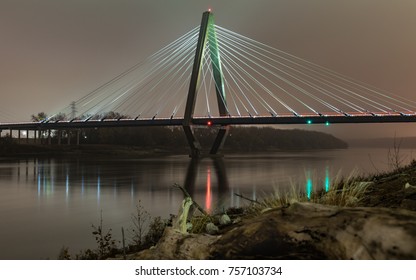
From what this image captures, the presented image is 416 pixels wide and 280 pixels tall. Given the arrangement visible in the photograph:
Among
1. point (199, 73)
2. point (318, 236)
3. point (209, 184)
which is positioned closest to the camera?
point (318, 236)

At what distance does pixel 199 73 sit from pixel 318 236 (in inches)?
1150

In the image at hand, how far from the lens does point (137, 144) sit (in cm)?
4959

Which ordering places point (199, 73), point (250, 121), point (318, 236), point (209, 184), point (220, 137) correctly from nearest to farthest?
point (318, 236) → point (209, 184) → point (199, 73) → point (250, 121) → point (220, 137)

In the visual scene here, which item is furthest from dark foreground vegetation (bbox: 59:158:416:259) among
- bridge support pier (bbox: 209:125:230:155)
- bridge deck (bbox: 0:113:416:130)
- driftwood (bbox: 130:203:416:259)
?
bridge support pier (bbox: 209:125:230:155)

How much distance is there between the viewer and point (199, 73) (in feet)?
101

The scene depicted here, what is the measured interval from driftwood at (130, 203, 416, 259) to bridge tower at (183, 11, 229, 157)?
28020 mm

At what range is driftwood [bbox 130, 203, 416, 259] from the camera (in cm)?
189

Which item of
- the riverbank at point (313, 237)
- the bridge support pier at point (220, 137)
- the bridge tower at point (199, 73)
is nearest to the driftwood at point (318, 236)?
the riverbank at point (313, 237)

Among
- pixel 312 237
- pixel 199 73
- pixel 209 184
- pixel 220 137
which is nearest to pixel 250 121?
pixel 220 137

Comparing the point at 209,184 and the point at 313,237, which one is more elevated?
the point at 313,237

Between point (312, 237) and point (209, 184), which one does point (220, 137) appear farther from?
point (312, 237)
